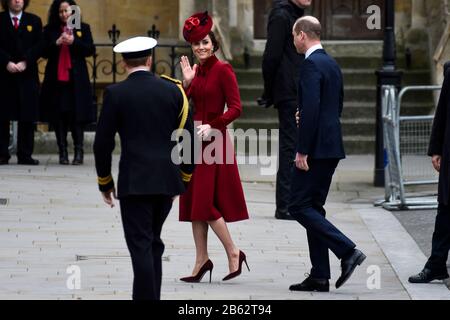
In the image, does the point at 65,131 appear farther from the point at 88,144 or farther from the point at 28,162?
the point at 88,144

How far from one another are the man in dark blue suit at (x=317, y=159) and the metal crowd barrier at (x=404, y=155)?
4160 millimetres

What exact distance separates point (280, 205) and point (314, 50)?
3.56 m

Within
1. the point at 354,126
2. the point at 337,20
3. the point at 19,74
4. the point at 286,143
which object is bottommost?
the point at 354,126

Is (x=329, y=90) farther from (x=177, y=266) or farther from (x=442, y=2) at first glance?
(x=442, y=2)

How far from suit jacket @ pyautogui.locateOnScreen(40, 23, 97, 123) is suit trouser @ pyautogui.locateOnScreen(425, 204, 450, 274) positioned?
25.0 ft

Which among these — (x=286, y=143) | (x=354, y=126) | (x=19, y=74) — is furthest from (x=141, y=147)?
(x=354, y=126)

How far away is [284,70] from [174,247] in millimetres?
2276

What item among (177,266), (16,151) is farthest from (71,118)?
(177,266)

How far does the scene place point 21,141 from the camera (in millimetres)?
17797

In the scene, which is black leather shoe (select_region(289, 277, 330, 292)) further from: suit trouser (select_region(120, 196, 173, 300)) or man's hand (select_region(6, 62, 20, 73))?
man's hand (select_region(6, 62, 20, 73))

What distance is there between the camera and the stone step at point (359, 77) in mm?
20609

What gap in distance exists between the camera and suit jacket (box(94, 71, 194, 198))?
9125 millimetres

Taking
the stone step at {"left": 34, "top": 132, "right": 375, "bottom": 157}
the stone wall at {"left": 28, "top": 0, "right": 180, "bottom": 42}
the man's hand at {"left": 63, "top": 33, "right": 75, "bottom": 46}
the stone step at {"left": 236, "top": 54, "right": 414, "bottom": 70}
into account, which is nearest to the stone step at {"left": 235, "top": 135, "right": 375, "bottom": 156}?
the stone step at {"left": 34, "top": 132, "right": 375, "bottom": 157}

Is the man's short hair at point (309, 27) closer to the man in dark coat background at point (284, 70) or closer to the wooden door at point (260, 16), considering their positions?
the man in dark coat background at point (284, 70)
